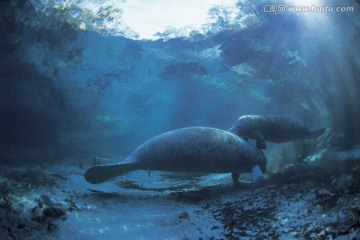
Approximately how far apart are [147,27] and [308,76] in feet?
48.0

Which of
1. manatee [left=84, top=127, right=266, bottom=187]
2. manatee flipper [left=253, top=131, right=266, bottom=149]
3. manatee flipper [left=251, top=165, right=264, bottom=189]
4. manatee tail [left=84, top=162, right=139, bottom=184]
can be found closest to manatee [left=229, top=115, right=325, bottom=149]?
manatee flipper [left=253, top=131, right=266, bottom=149]

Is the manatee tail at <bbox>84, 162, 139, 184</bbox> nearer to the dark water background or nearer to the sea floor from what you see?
the sea floor

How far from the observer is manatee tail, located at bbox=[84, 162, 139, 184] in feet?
21.4

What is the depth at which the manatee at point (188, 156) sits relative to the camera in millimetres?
6531

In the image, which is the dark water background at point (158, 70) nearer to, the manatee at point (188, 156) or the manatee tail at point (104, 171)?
the manatee at point (188, 156)

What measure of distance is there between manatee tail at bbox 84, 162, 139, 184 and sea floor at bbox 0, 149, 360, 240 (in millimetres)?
445

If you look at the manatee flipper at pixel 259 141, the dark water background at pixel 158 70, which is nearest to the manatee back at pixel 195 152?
the manatee flipper at pixel 259 141

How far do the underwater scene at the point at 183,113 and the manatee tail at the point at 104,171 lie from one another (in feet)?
0.09

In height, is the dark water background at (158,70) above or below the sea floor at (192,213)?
above

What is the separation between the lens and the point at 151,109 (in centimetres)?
3350

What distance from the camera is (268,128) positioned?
31.9 ft

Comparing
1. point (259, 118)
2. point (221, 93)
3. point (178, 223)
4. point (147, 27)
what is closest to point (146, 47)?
point (147, 27)

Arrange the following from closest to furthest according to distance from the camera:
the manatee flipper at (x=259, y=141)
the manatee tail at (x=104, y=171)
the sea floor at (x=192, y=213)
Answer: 1. the sea floor at (x=192, y=213)
2. the manatee tail at (x=104, y=171)
3. the manatee flipper at (x=259, y=141)

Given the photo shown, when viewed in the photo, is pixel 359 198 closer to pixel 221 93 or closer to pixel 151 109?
pixel 221 93
